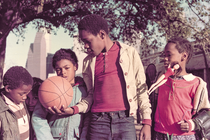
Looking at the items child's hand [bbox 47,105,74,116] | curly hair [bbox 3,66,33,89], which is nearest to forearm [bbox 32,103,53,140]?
child's hand [bbox 47,105,74,116]

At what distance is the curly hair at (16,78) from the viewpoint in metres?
3.18

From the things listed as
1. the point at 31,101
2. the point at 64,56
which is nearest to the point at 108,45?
the point at 64,56

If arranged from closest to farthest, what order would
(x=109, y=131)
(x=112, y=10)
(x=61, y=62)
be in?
(x=109, y=131), (x=61, y=62), (x=112, y=10)

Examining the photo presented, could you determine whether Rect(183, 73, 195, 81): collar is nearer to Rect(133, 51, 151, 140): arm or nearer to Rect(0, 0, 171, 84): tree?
Rect(133, 51, 151, 140): arm

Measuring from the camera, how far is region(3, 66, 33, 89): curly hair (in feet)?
10.4

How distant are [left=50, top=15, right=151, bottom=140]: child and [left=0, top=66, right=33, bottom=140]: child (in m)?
0.80

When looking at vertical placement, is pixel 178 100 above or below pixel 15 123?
above

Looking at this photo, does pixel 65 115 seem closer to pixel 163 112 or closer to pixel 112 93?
pixel 112 93

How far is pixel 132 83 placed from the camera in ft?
9.57

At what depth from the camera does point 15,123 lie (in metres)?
3.00

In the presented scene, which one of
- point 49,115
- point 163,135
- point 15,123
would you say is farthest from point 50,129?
point 163,135

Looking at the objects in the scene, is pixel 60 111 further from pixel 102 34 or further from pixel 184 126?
pixel 184 126

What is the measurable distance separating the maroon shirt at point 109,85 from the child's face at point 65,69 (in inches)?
15.8

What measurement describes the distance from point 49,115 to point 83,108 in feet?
1.59
